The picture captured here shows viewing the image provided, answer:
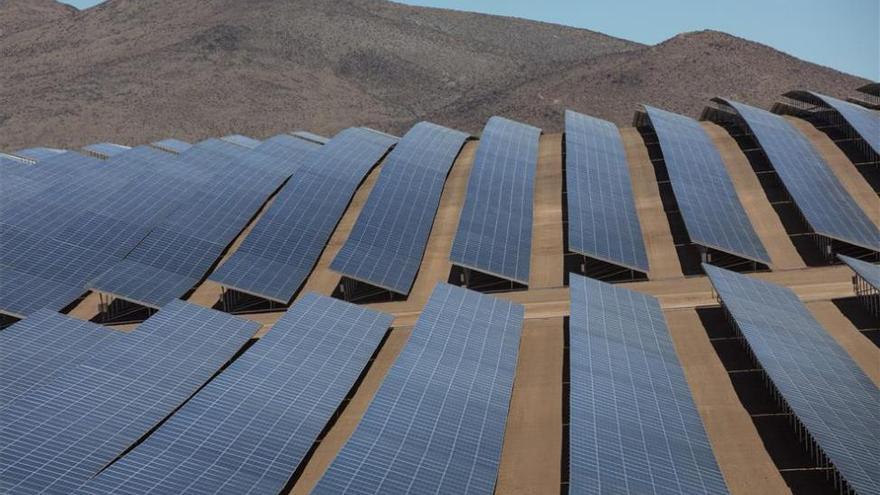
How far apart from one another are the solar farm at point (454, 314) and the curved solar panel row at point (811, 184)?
0.93 ft

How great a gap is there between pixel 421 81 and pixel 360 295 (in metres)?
132

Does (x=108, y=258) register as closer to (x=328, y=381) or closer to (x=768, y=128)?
(x=328, y=381)

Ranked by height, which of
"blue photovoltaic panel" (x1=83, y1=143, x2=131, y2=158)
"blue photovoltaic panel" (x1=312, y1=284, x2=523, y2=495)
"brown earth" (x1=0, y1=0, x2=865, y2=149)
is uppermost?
"blue photovoltaic panel" (x1=312, y1=284, x2=523, y2=495)

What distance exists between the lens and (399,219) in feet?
181

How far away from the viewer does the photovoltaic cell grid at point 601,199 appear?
167ft

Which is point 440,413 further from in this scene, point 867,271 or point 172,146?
point 172,146

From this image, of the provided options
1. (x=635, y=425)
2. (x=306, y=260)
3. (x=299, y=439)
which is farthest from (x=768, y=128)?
(x=299, y=439)

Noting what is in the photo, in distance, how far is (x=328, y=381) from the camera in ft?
118

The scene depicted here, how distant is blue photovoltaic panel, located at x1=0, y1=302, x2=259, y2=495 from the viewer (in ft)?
95.2

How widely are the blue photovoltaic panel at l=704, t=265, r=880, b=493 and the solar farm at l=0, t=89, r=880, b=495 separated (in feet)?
0.41

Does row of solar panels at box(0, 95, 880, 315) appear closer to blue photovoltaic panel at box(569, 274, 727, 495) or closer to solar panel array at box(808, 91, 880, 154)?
solar panel array at box(808, 91, 880, 154)

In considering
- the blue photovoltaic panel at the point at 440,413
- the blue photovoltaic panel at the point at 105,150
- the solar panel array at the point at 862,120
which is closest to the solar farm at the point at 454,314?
the blue photovoltaic panel at the point at 440,413

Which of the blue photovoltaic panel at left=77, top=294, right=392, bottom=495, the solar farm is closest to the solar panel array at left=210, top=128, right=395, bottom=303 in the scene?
the solar farm

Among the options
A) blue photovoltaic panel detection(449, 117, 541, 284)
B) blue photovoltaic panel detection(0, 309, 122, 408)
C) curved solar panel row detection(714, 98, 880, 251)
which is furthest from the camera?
curved solar panel row detection(714, 98, 880, 251)
